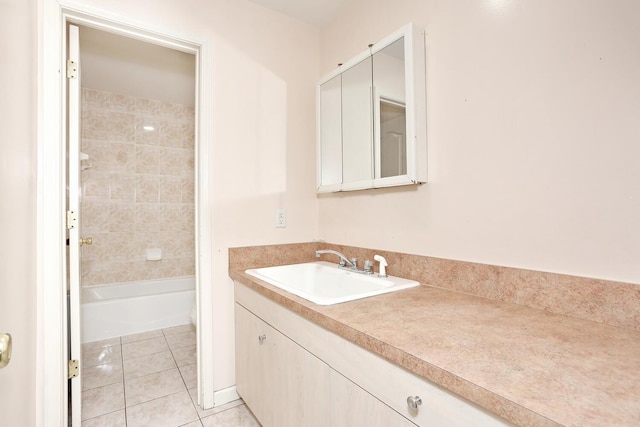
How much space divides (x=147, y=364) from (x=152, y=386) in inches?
13.3

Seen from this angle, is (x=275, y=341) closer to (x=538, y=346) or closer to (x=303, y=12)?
(x=538, y=346)

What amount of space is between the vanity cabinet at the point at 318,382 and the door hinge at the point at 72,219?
0.82 metres

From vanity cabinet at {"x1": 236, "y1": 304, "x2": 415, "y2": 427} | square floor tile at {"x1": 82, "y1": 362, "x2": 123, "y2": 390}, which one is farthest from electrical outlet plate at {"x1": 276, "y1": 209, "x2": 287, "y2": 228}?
square floor tile at {"x1": 82, "y1": 362, "x2": 123, "y2": 390}

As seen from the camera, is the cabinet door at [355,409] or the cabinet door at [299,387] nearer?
the cabinet door at [355,409]

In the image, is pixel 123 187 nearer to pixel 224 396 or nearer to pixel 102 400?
pixel 102 400

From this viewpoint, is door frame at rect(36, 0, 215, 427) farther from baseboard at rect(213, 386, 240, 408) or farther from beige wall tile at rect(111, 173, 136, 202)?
beige wall tile at rect(111, 173, 136, 202)

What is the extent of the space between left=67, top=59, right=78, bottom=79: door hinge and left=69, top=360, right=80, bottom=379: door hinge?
1.35m

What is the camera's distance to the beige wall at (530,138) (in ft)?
2.82

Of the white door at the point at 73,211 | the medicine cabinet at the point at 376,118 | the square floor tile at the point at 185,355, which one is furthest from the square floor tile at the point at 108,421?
the medicine cabinet at the point at 376,118

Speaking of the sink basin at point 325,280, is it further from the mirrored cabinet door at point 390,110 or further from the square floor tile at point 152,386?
the square floor tile at point 152,386

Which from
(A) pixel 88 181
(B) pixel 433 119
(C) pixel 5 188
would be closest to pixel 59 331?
(C) pixel 5 188

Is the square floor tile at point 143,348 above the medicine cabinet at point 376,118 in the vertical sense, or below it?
below

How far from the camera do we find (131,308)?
8.96 ft

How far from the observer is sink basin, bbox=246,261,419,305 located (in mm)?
1379
